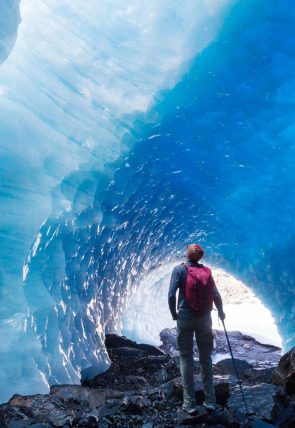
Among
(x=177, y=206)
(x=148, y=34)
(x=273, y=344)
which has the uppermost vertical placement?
(x=148, y=34)

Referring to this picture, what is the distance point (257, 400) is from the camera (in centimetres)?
320

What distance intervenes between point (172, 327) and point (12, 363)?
27.7 feet

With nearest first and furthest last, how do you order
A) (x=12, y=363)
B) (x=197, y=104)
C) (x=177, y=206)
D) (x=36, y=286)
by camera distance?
1. (x=12, y=363)
2. (x=36, y=286)
3. (x=197, y=104)
4. (x=177, y=206)

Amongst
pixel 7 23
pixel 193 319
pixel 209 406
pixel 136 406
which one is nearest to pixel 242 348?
pixel 209 406

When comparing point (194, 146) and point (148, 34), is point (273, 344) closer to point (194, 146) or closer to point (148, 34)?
point (194, 146)

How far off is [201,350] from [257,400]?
0.76 m

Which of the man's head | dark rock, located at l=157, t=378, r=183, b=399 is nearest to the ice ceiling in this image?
dark rock, located at l=157, t=378, r=183, b=399

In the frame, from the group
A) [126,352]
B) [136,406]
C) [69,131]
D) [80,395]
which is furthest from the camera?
[126,352]

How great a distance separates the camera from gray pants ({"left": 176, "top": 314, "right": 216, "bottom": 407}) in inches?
117

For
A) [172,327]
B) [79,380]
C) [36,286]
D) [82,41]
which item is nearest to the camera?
[36,286]

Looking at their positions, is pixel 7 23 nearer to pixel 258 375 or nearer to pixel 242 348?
pixel 258 375

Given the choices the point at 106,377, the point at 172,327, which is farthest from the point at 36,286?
the point at 172,327

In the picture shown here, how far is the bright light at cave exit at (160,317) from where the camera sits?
383 inches

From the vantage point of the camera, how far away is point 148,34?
207 inches
